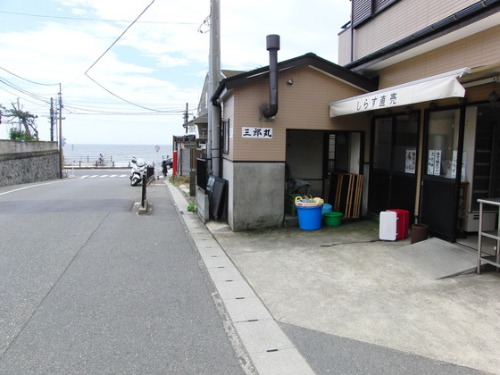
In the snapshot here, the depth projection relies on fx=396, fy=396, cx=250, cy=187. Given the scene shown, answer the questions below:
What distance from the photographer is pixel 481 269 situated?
221 inches

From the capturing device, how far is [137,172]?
2195cm

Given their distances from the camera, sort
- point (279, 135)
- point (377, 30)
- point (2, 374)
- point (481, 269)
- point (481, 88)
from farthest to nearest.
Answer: point (377, 30)
point (279, 135)
point (481, 88)
point (481, 269)
point (2, 374)

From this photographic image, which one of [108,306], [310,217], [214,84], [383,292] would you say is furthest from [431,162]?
[108,306]

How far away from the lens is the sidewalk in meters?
3.85

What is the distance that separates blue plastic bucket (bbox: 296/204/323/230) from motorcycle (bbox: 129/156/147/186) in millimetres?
13664

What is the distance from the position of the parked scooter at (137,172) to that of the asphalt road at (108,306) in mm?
12548

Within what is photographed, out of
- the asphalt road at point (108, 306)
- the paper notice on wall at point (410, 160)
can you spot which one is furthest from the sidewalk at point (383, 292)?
the paper notice on wall at point (410, 160)

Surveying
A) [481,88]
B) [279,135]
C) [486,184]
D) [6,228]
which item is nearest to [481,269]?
[486,184]

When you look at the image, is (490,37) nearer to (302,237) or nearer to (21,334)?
(302,237)

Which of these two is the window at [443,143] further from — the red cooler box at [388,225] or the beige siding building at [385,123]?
the red cooler box at [388,225]

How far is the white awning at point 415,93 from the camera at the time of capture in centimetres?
504

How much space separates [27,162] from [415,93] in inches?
1124

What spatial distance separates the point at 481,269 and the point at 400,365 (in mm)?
2979

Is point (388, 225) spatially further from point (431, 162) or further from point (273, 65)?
point (273, 65)
